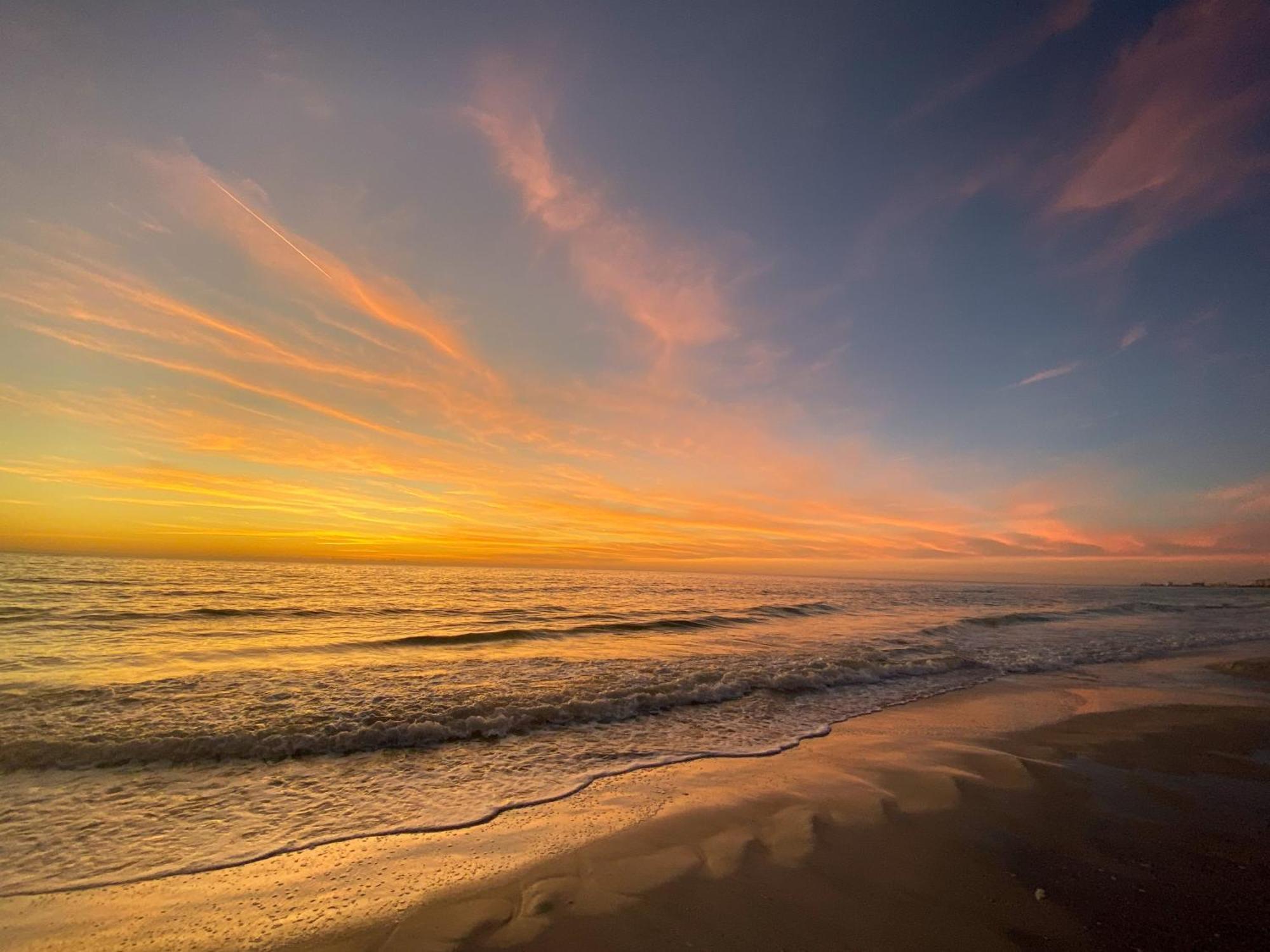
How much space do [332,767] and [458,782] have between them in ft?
7.27

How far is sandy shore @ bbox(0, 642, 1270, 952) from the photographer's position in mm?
4051

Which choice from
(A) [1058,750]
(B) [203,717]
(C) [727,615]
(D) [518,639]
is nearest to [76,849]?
(B) [203,717]

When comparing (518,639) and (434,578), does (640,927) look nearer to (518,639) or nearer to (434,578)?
(518,639)

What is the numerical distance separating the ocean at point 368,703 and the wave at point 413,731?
0.05 m

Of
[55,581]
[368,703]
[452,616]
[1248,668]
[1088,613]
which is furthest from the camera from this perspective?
[1088,613]

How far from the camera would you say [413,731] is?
945 centimetres

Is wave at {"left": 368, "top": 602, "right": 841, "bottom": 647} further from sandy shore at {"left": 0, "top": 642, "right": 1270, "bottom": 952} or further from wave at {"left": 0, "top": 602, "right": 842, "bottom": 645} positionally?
sandy shore at {"left": 0, "top": 642, "right": 1270, "bottom": 952}

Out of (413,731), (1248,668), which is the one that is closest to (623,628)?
(413,731)

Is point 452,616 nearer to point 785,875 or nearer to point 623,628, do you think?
point 623,628

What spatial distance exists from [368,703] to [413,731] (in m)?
2.26

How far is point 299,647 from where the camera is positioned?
694 inches

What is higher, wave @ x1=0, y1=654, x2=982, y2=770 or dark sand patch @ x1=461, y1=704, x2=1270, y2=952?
dark sand patch @ x1=461, y1=704, x2=1270, y2=952

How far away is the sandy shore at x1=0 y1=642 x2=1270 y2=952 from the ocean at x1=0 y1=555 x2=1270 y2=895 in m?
0.83

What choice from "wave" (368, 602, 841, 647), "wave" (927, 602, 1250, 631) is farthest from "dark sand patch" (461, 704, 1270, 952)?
"wave" (927, 602, 1250, 631)
